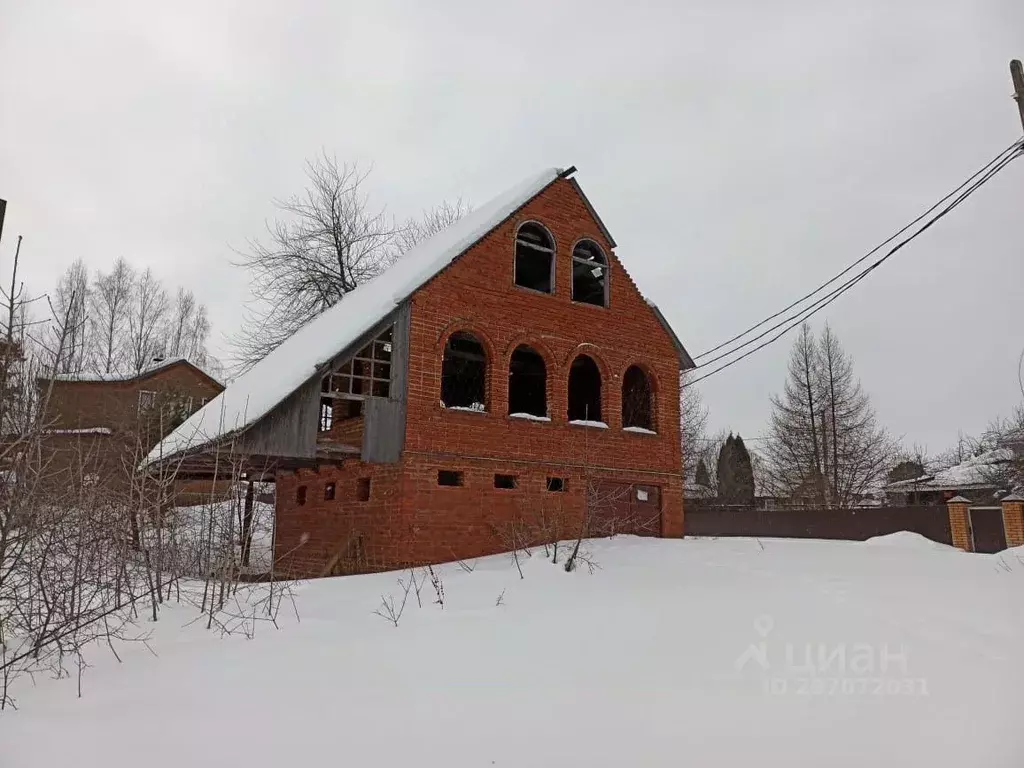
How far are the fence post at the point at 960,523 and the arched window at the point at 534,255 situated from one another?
1243 centimetres

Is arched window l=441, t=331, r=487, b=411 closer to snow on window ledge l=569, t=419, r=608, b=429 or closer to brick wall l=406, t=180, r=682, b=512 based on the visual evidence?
brick wall l=406, t=180, r=682, b=512

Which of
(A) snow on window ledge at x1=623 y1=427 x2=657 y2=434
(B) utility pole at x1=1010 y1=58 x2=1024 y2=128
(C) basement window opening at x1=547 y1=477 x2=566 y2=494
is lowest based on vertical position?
(C) basement window opening at x1=547 y1=477 x2=566 y2=494

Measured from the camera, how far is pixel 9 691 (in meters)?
5.25

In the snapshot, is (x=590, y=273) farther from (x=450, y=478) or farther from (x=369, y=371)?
(x=450, y=478)

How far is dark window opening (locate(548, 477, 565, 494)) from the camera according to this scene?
13297mm

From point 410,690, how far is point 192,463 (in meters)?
8.61

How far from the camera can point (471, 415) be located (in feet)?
40.8

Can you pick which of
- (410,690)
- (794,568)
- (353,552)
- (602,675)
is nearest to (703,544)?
(794,568)

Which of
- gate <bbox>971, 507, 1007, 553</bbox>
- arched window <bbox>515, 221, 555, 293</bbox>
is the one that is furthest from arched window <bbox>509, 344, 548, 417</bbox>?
gate <bbox>971, 507, 1007, 553</bbox>

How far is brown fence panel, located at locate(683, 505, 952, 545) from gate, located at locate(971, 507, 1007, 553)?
3.90 feet

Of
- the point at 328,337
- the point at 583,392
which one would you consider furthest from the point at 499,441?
the point at 583,392

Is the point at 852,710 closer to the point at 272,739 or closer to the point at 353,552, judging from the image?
the point at 272,739

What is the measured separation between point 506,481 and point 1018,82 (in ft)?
30.7

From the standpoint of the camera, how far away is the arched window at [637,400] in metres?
15.4
